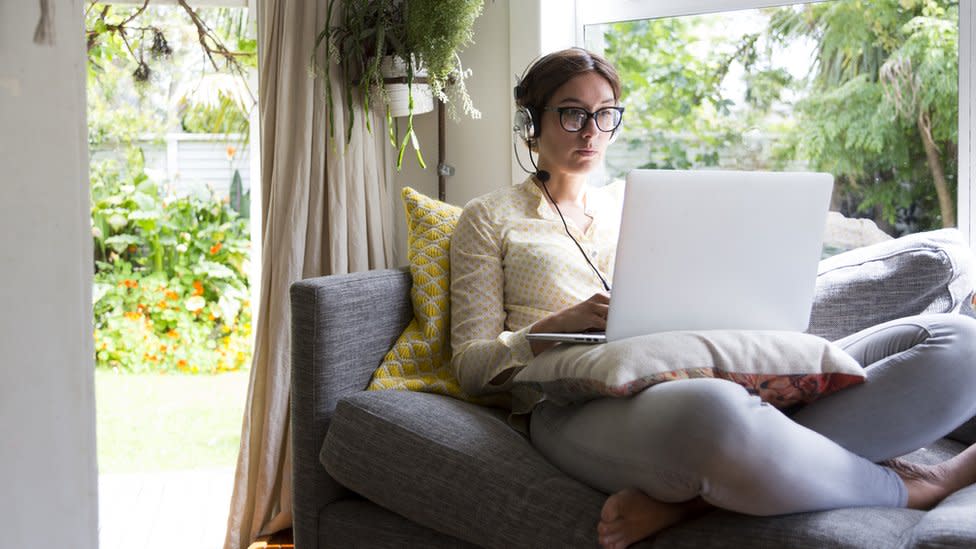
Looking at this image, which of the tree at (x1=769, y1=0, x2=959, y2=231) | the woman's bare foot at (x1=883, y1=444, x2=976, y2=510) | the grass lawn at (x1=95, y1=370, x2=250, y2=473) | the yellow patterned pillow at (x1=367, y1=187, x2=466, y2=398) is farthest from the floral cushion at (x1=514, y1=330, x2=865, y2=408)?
the grass lawn at (x1=95, y1=370, x2=250, y2=473)

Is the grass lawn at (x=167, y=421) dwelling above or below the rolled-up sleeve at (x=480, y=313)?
below

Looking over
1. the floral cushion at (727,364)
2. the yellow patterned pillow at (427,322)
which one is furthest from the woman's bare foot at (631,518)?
the yellow patterned pillow at (427,322)

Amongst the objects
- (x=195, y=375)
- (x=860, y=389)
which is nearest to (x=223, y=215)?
(x=195, y=375)

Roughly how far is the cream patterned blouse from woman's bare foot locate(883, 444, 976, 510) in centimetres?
66

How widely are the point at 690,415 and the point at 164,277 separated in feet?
12.8

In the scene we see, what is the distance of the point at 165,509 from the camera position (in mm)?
2945

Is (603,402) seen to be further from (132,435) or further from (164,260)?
(164,260)

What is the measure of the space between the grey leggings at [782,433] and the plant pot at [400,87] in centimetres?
118

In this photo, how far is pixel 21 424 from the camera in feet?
3.31

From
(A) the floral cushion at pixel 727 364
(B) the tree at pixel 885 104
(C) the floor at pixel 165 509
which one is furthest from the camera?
(C) the floor at pixel 165 509

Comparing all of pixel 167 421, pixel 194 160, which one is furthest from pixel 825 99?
pixel 194 160

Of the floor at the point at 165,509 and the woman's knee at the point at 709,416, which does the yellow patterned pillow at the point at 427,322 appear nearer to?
the woman's knee at the point at 709,416

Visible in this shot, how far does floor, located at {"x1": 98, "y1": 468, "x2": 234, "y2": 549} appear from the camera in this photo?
262 cm

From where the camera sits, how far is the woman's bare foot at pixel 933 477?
1392 millimetres
